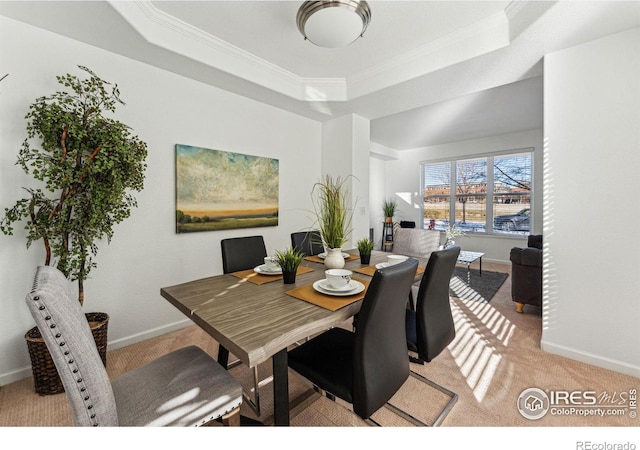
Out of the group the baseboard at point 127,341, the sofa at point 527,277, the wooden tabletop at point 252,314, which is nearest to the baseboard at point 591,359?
the sofa at point 527,277

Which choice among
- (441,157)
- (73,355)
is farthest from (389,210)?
(73,355)

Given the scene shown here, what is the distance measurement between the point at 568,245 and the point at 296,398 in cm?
232

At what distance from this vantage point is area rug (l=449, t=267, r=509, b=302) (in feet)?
12.0

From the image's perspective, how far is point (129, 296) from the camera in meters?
2.41

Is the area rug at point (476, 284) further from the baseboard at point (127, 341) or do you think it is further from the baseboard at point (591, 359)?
the baseboard at point (127, 341)

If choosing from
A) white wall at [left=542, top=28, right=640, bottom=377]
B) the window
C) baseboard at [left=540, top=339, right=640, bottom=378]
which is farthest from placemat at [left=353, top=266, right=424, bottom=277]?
the window

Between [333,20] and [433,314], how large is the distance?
192 cm

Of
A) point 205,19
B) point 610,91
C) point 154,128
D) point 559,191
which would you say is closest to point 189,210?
point 154,128

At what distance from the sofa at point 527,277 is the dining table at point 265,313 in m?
2.23

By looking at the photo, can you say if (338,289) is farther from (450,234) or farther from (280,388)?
(450,234)

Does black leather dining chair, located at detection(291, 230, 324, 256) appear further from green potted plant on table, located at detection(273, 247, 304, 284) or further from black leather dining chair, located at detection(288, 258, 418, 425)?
black leather dining chair, located at detection(288, 258, 418, 425)

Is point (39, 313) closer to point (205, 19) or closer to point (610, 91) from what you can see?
point (205, 19)

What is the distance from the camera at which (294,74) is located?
3066 millimetres

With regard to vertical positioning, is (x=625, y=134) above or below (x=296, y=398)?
above
